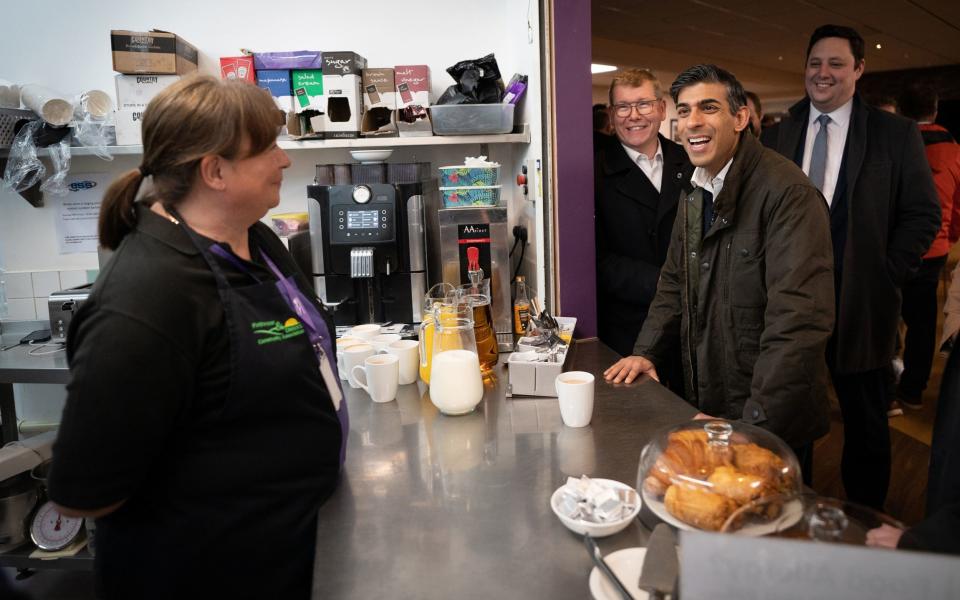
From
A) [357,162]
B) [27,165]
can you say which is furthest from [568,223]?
[27,165]

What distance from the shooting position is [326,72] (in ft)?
9.55

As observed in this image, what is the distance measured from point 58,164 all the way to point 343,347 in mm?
1823

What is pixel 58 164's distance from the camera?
118 inches

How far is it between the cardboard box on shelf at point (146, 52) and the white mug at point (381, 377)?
180 cm

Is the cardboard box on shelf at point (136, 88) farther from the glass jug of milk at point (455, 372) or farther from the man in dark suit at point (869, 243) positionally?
the man in dark suit at point (869, 243)

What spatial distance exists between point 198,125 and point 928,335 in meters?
4.42

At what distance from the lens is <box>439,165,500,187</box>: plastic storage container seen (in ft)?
8.40

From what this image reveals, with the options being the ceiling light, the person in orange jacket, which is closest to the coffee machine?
the person in orange jacket

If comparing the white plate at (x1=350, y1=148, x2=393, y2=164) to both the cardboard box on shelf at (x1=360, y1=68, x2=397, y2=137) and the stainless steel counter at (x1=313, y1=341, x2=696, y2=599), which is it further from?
the stainless steel counter at (x1=313, y1=341, x2=696, y2=599)

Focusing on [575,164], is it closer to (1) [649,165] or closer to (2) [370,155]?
(1) [649,165]

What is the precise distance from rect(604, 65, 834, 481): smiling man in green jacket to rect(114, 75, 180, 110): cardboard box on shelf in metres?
2.14

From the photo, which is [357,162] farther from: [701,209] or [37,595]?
[37,595]

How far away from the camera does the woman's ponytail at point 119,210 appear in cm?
127

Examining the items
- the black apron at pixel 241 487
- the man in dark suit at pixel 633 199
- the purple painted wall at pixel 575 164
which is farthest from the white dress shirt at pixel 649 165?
the black apron at pixel 241 487
